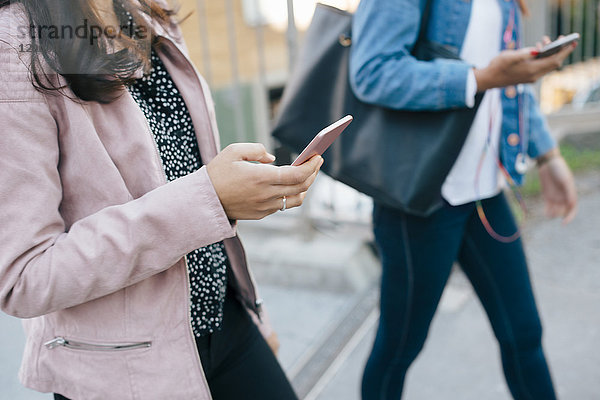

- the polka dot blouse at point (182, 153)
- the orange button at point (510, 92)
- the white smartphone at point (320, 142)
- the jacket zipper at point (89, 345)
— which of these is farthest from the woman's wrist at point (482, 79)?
the jacket zipper at point (89, 345)

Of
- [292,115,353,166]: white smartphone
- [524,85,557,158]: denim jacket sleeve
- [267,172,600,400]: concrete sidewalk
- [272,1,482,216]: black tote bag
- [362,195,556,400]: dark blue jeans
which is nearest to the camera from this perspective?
[292,115,353,166]: white smartphone

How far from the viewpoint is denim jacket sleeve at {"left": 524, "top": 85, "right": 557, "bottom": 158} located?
2125mm

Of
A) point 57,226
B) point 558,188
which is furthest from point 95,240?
point 558,188

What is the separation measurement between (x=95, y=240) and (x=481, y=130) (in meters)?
1.31

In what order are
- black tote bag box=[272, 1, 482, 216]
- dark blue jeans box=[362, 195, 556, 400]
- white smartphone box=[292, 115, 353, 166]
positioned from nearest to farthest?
1. white smartphone box=[292, 115, 353, 166]
2. black tote bag box=[272, 1, 482, 216]
3. dark blue jeans box=[362, 195, 556, 400]

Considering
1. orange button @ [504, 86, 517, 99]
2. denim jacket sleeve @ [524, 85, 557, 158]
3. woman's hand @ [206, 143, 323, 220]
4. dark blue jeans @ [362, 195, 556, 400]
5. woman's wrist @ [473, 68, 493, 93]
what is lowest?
dark blue jeans @ [362, 195, 556, 400]

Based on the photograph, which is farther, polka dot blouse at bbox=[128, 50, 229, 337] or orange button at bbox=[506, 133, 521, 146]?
orange button at bbox=[506, 133, 521, 146]

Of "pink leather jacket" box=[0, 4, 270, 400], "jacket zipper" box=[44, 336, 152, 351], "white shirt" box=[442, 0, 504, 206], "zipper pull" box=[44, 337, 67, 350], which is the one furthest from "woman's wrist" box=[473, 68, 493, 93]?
"zipper pull" box=[44, 337, 67, 350]

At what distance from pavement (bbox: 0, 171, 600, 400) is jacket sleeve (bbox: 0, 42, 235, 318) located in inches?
67.7

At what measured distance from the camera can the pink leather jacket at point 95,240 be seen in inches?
39.4

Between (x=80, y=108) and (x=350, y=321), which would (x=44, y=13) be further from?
(x=350, y=321)

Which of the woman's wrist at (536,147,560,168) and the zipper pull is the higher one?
the zipper pull

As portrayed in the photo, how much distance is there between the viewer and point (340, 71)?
1893 millimetres

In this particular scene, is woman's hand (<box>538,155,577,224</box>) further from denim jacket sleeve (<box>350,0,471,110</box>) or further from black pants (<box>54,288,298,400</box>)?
black pants (<box>54,288,298,400</box>)
